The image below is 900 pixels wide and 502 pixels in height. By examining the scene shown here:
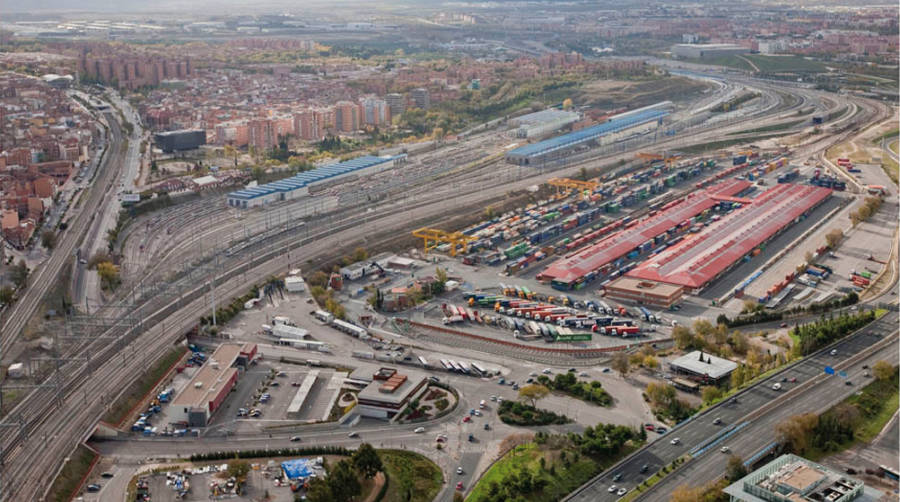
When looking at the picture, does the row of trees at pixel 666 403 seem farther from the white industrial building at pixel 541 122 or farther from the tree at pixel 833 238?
the white industrial building at pixel 541 122

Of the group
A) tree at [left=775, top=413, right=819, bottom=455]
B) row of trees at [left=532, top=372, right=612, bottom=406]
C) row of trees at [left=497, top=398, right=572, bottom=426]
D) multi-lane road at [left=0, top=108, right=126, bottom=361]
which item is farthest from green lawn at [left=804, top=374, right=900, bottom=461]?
multi-lane road at [left=0, top=108, right=126, bottom=361]

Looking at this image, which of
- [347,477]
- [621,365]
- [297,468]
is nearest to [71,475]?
[297,468]

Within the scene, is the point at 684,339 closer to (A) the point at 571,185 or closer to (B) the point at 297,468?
(B) the point at 297,468

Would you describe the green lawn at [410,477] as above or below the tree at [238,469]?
below

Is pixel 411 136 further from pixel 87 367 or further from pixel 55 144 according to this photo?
pixel 87 367

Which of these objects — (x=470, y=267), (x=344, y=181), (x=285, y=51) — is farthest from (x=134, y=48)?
(x=470, y=267)

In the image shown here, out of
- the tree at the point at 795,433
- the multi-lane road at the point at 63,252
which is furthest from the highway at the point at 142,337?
the tree at the point at 795,433

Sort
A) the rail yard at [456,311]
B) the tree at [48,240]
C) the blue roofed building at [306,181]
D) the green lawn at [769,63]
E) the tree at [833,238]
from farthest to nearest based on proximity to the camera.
Answer: the green lawn at [769,63], the blue roofed building at [306,181], the tree at [833,238], the tree at [48,240], the rail yard at [456,311]
